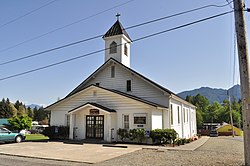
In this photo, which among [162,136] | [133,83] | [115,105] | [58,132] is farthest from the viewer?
[133,83]

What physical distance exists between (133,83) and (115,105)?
10.6ft

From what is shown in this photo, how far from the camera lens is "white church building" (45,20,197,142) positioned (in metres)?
19.4

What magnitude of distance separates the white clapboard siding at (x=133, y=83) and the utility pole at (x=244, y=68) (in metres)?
12.0

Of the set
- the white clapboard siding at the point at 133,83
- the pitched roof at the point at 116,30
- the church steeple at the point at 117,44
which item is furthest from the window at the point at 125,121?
the pitched roof at the point at 116,30

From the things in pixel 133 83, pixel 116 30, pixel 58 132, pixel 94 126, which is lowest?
pixel 58 132

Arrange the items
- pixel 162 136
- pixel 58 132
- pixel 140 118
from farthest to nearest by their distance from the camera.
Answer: pixel 58 132 → pixel 140 118 → pixel 162 136

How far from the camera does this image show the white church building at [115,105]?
19375mm

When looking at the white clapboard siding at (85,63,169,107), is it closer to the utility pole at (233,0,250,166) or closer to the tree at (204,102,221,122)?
the utility pole at (233,0,250,166)

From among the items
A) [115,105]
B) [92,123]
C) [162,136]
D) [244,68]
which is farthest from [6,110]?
[244,68]

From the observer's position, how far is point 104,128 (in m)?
20.2

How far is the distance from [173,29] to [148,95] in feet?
34.6

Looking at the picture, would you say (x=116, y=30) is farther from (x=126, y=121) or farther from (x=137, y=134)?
(x=137, y=134)

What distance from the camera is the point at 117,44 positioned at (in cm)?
2508

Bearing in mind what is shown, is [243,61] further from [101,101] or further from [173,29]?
[101,101]
